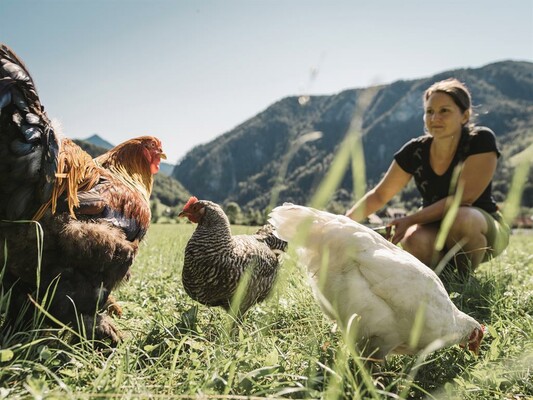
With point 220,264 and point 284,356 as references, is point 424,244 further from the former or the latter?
point 284,356

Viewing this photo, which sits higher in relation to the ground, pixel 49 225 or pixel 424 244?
pixel 49 225

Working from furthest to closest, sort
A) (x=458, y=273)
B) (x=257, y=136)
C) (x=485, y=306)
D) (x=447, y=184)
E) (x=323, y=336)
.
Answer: (x=257, y=136) → (x=447, y=184) → (x=458, y=273) → (x=485, y=306) → (x=323, y=336)

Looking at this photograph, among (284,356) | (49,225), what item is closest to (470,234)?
(284,356)

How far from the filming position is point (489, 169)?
11.3 ft

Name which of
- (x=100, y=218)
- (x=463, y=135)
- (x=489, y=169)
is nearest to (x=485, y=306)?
(x=489, y=169)

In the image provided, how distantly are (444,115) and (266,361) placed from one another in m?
2.95

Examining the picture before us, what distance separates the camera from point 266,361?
5.35 feet

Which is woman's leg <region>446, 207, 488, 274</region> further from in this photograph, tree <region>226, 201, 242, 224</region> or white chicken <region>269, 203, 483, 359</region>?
tree <region>226, 201, 242, 224</region>

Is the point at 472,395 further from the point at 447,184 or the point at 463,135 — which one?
the point at 463,135

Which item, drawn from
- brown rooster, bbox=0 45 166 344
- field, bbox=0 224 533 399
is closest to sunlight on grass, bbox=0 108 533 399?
field, bbox=0 224 533 399

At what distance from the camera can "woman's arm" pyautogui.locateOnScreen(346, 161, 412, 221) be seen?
3.75m

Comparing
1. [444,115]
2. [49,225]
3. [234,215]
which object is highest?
[444,115]

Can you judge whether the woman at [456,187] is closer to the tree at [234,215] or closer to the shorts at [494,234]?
the shorts at [494,234]

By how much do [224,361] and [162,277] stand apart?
2.72 meters
